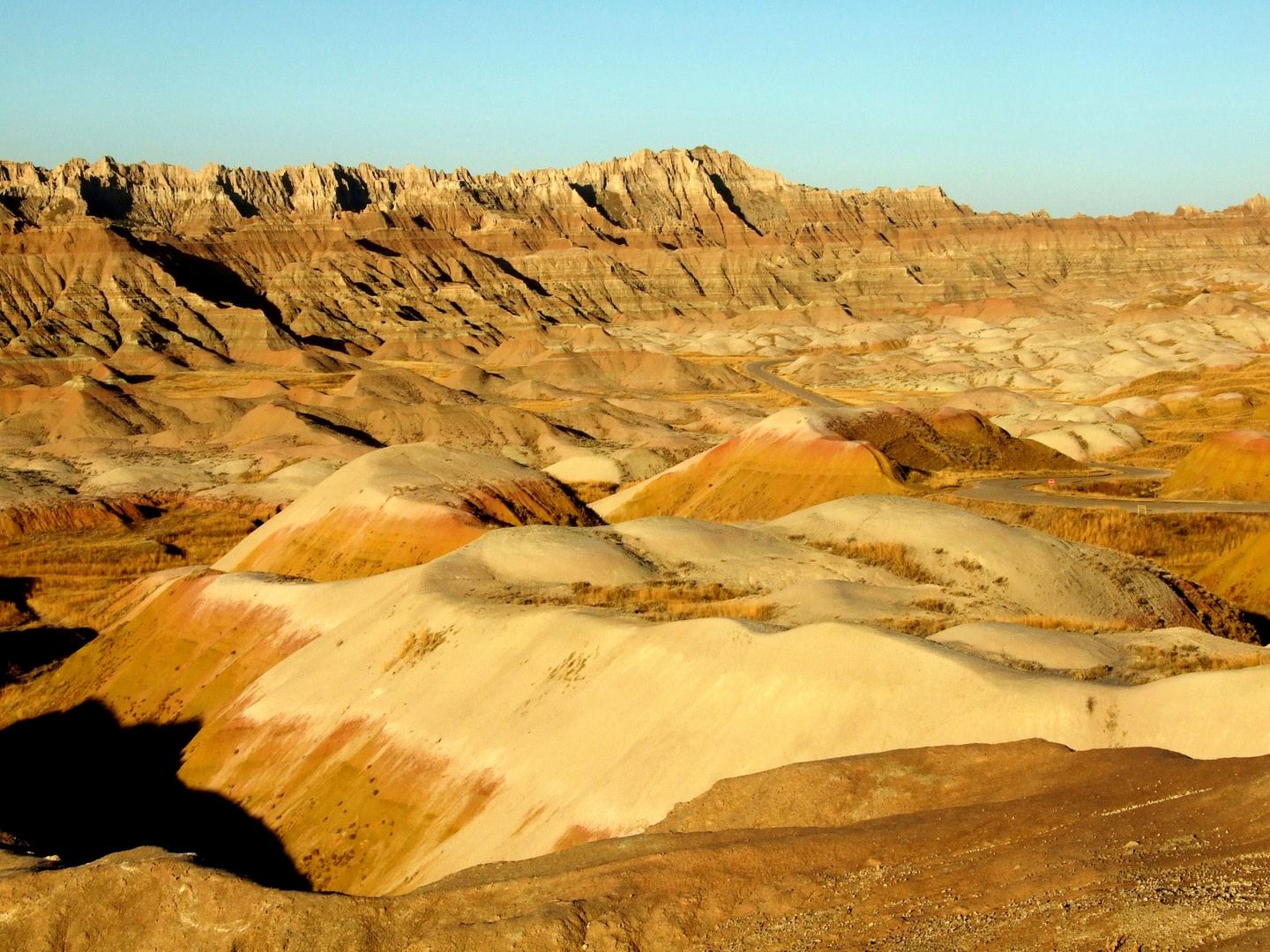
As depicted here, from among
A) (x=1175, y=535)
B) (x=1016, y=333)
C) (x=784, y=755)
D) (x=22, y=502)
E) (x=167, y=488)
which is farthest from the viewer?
(x=1016, y=333)

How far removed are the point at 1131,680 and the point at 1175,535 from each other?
847 inches

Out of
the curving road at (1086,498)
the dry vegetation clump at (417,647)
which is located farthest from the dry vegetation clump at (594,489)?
the dry vegetation clump at (417,647)

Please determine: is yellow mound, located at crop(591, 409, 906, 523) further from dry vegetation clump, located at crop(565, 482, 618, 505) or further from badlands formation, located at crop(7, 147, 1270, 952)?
dry vegetation clump, located at crop(565, 482, 618, 505)

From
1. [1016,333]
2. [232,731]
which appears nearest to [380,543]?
[232,731]

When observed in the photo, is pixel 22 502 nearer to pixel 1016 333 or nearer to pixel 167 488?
pixel 167 488

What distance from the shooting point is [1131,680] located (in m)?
18.3

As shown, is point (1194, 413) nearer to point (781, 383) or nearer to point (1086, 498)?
point (1086, 498)

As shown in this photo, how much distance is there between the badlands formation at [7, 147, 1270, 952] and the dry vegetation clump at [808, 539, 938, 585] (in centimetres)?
14

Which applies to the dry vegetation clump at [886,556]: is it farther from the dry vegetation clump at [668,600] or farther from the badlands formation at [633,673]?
the dry vegetation clump at [668,600]

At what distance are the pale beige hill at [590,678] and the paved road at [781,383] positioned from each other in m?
52.5

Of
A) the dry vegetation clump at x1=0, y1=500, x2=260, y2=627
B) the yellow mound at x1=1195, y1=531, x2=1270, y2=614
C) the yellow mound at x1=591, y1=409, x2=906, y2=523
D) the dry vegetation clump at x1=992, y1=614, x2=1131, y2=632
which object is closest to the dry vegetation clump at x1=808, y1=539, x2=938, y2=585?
the dry vegetation clump at x1=992, y1=614, x2=1131, y2=632

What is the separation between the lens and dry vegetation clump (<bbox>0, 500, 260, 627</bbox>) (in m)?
42.7

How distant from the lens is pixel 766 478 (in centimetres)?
4594

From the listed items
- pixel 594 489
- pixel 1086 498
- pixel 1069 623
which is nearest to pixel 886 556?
pixel 1069 623
